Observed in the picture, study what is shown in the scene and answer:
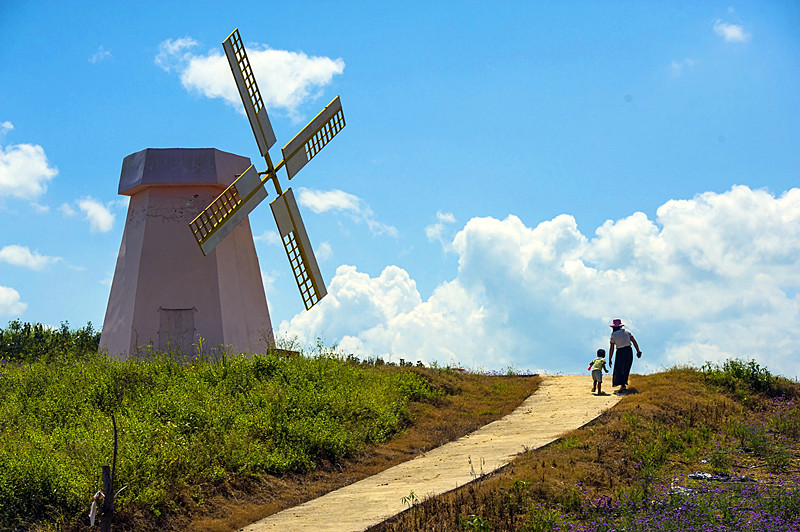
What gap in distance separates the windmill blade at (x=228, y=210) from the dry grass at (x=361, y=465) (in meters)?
5.92

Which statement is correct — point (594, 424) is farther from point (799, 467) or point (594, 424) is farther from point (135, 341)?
point (135, 341)

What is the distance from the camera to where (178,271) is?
18.5 meters

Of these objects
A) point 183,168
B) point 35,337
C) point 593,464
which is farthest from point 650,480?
point 35,337

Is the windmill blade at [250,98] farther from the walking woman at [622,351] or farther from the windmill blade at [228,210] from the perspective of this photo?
the walking woman at [622,351]

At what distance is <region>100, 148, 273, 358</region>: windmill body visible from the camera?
60.1 ft

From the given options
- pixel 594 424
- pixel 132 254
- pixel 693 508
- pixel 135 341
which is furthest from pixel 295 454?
pixel 132 254

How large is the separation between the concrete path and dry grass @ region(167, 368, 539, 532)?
0.30m

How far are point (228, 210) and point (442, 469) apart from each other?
1012 cm

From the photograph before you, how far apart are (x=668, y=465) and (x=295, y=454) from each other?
5.41 m

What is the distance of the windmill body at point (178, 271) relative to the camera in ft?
60.1

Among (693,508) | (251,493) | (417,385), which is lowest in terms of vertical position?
(693,508)

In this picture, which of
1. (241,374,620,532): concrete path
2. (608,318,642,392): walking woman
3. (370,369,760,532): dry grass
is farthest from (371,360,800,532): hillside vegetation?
(608,318,642,392): walking woman

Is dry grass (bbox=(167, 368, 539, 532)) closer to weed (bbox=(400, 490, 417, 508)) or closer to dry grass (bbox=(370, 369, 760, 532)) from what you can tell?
weed (bbox=(400, 490, 417, 508))

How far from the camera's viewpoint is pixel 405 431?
45.7 ft
